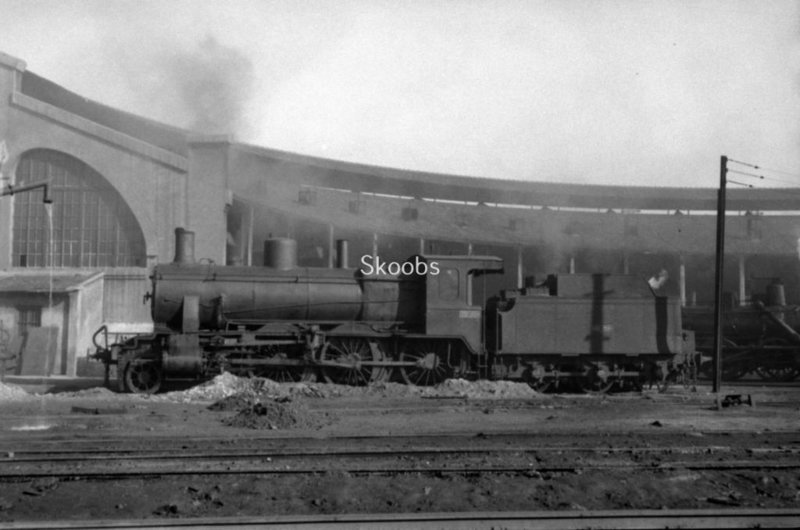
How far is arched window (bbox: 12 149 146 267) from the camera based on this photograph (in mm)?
28891

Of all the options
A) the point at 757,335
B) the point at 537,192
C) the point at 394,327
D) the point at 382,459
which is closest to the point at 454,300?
→ the point at 394,327

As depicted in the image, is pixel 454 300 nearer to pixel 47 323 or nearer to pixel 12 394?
pixel 12 394

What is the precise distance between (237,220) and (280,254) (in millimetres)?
14683

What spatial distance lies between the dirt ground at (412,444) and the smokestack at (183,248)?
390 centimetres

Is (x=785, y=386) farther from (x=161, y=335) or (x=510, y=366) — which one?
(x=161, y=335)

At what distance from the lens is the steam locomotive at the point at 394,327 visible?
58.3 feet

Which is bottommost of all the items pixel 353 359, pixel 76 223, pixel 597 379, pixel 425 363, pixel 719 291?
pixel 597 379

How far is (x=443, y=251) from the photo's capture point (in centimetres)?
3438

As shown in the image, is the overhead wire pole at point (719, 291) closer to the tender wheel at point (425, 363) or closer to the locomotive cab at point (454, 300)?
the locomotive cab at point (454, 300)

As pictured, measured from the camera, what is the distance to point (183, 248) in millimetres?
19219

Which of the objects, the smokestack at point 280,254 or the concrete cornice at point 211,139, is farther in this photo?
the concrete cornice at point 211,139

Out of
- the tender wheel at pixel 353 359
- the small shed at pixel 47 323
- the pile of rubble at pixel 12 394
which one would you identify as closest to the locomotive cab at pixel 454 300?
the tender wheel at pixel 353 359

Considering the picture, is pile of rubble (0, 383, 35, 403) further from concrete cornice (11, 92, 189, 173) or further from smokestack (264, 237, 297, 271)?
concrete cornice (11, 92, 189, 173)

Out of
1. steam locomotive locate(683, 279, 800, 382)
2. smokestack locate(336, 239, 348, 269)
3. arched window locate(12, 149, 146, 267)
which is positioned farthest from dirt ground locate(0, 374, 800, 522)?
arched window locate(12, 149, 146, 267)
